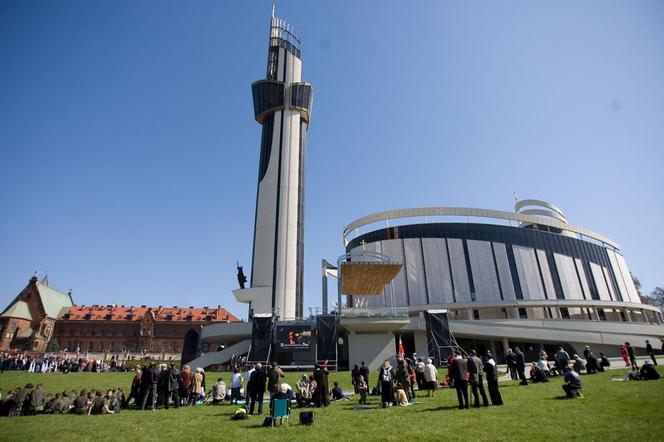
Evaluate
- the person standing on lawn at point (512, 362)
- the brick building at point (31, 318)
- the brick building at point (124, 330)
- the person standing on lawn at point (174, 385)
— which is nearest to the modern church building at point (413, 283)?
the person standing on lawn at point (512, 362)

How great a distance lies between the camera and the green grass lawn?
792cm

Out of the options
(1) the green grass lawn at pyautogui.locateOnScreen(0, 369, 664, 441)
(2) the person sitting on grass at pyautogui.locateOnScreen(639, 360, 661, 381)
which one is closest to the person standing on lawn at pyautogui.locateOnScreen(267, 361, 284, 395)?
(1) the green grass lawn at pyautogui.locateOnScreen(0, 369, 664, 441)

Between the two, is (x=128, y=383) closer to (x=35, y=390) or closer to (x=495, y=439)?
(x=35, y=390)

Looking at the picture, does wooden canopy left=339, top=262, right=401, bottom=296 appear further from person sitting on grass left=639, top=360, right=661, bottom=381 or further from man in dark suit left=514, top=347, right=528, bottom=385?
person sitting on grass left=639, top=360, right=661, bottom=381

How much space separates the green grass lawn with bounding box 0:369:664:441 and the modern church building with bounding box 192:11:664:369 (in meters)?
21.6

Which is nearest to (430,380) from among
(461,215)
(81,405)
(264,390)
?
(264,390)

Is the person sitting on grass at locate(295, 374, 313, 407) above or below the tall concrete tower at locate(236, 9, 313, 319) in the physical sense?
below

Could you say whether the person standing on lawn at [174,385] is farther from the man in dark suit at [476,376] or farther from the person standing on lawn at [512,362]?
the person standing on lawn at [512,362]

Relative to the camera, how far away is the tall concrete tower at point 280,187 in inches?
1768

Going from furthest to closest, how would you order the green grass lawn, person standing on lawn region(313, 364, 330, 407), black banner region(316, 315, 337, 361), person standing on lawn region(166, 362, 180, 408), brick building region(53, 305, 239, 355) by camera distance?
brick building region(53, 305, 239, 355), black banner region(316, 315, 337, 361), person standing on lawn region(166, 362, 180, 408), person standing on lawn region(313, 364, 330, 407), the green grass lawn

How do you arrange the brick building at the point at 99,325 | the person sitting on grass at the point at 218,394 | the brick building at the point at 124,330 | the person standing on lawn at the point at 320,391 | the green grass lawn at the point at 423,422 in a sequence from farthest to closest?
the brick building at the point at 124,330, the brick building at the point at 99,325, the person sitting on grass at the point at 218,394, the person standing on lawn at the point at 320,391, the green grass lawn at the point at 423,422

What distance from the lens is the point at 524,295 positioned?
55.4 m

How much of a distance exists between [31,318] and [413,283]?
76.6 meters

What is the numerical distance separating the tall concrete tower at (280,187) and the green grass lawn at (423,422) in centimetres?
3165
